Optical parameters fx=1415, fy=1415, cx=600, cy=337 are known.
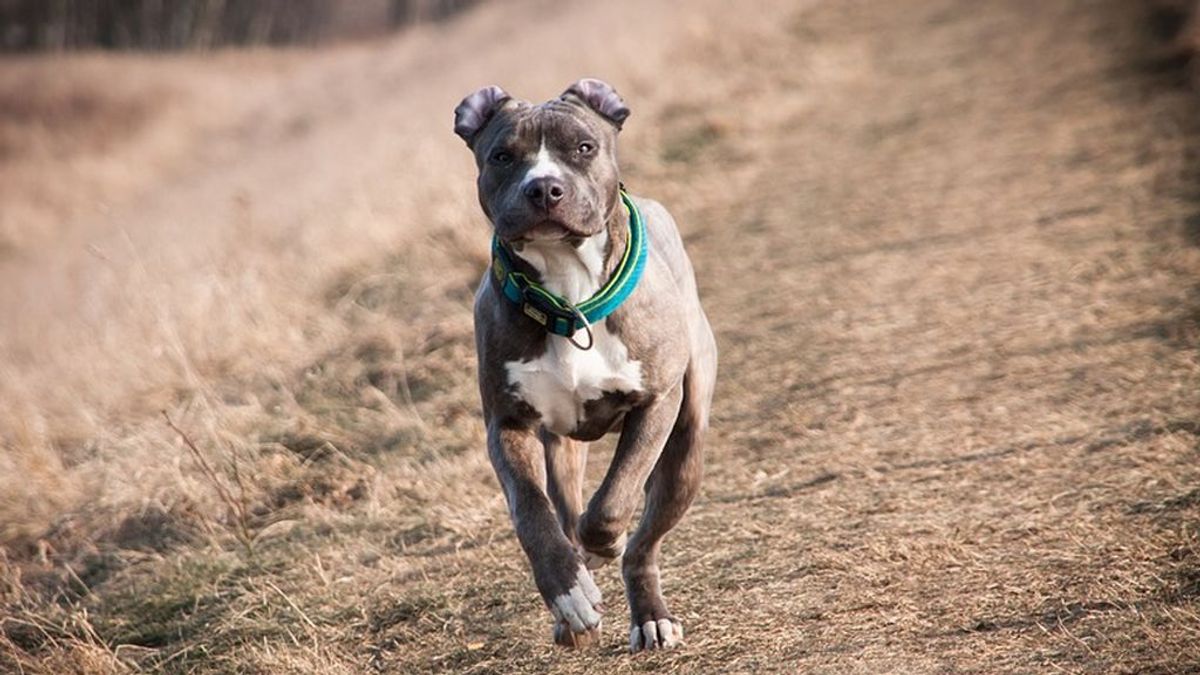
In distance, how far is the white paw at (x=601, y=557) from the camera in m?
4.37

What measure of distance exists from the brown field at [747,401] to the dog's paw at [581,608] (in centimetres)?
49

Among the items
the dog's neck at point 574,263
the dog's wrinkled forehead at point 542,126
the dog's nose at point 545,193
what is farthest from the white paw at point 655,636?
the dog's wrinkled forehead at point 542,126

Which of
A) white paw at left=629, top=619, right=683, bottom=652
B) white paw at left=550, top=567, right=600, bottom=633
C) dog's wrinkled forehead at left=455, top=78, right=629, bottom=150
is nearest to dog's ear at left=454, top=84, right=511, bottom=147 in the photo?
dog's wrinkled forehead at left=455, top=78, right=629, bottom=150

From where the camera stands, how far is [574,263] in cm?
435

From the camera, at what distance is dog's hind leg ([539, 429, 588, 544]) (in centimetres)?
475

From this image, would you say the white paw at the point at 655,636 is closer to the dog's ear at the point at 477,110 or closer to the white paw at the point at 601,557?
the white paw at the point at 601,557

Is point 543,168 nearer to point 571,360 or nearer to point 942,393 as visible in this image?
point 571,360

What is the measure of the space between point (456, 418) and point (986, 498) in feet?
9.29

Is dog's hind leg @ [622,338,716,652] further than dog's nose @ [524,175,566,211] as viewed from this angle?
Yes

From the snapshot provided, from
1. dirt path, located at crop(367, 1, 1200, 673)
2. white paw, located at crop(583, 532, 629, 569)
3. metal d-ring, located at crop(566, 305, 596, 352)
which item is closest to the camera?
metal d-ring, located at crop(566, 305, 596, 352)

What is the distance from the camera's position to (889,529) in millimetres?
5316

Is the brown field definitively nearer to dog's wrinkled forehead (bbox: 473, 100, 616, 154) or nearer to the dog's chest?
the dog's chest

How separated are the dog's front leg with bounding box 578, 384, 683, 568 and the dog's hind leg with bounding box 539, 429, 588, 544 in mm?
284

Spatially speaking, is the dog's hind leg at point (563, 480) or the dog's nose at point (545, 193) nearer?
the dog's nose at point (545, 193)
